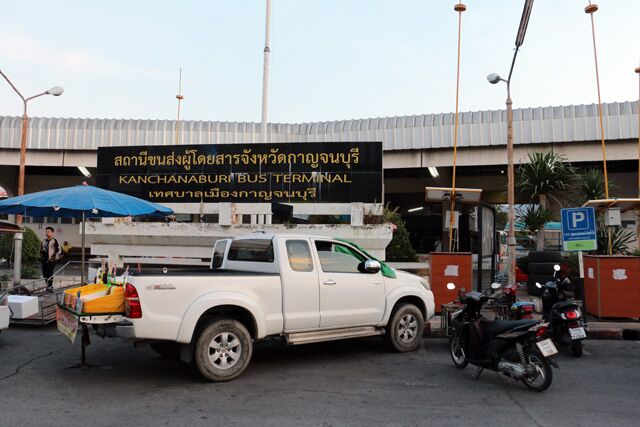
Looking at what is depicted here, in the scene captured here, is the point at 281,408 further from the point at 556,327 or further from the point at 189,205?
the point at 189,205

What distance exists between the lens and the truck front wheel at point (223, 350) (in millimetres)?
5734

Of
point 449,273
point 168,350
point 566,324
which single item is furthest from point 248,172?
point 566,324

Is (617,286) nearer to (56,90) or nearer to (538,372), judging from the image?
(538,372)

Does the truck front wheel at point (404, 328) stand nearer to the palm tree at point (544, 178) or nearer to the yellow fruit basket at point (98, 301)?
the yellow fruit basket at point (98, 301)

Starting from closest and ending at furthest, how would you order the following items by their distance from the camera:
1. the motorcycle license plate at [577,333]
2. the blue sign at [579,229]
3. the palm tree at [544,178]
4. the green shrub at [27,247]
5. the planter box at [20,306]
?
the motorcycle license plate at [577,333]
the planter box at [20,306]
the blue sign at [579,229]
the palm tree at [544,178]
the green shrub at [27,247]

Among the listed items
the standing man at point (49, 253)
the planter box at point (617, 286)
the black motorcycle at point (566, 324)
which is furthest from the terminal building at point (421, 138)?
the black motorcycle at point (566, 324)

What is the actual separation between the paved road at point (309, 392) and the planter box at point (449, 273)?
9.91ft

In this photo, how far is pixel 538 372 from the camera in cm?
553

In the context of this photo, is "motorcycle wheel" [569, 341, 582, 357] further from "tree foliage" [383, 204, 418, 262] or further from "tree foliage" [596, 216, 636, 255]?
"tree foliage" [383, 204, 418, 262]

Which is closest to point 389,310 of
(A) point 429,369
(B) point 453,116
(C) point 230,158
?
(A) point 429,369

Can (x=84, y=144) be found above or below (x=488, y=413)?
above

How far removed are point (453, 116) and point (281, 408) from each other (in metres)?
19.9

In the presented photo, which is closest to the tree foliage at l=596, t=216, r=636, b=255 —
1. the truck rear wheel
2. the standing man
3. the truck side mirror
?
the truck side mirror

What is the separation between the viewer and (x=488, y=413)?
4844mm
